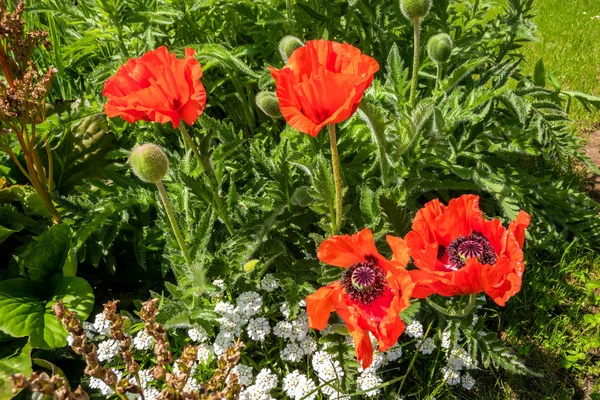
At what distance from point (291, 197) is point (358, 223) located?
0.27 metres

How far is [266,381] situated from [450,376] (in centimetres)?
65

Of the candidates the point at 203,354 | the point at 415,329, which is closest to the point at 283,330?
the point at 203,354

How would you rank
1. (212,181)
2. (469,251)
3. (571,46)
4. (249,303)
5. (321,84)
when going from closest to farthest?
(321,84) → (469,251) → (212,181) → (249,303) → (571,46)

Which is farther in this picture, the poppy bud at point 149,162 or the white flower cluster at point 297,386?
the white flower cluster at point 297,386

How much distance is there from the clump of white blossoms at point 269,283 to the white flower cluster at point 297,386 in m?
0.32

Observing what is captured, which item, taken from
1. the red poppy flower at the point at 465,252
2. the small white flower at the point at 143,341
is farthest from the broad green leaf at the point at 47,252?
the red poppy flower at the point at 465,252

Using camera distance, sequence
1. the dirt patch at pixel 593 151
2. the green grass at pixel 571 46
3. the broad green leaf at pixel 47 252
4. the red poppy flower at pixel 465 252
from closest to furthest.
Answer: the red poppy flower at pixel 465 252 < the broad green leaf at pixel 47 252 < the dirt patch at pixel 593 151 < the green grass at pixel 571 46

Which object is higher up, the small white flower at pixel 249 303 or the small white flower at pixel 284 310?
the small white flower at pixel 249 303

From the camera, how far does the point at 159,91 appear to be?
1.74m

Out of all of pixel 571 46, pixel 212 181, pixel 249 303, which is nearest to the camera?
pixel 212 181

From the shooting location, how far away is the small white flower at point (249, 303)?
84.4 inches

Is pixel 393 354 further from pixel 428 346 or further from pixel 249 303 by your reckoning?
pixel 249 303

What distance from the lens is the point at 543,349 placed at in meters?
2.35

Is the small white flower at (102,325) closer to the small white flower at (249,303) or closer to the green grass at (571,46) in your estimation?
the small white flower at (249,303)
